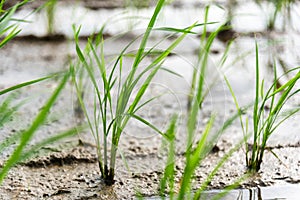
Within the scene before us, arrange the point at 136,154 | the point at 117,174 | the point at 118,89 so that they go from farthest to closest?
1. the point at 136,154
2. the point at 117,174
3. the point at 118,89

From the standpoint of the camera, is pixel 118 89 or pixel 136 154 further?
pixel 136 154

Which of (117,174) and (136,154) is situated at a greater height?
(136,154)

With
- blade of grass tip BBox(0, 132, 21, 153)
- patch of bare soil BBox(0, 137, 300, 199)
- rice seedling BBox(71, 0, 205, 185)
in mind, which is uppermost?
rice seedling BBox(71, 0, 205, 185)

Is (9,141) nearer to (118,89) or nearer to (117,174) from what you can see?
(118,89)

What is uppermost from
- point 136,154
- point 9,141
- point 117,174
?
point 136,154

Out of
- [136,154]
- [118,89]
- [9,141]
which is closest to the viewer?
[9,141]

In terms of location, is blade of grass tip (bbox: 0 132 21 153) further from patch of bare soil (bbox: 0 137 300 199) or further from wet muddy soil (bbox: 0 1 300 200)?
patch of bare soil (bbox: 0 137 300 199)

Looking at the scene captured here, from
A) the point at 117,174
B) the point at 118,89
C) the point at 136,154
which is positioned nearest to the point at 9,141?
the point at 118,89

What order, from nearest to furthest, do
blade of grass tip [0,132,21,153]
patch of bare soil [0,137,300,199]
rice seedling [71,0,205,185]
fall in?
blade of grass tip [0,132,21,153] < rice seedling [71,0,205,185] < patch of bare soil [0,137,300,199]

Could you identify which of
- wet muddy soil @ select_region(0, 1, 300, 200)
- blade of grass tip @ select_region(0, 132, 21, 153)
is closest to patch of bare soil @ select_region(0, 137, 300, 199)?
wet muddy soil @ select_region(0, 1, 300, 200)

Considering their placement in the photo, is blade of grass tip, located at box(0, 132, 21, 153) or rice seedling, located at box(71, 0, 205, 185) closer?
blade of grass tip, located at box(0, 132, 21, 153)
